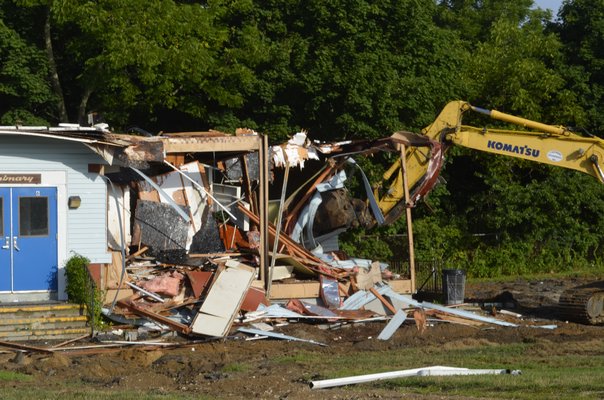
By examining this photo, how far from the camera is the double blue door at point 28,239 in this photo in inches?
856

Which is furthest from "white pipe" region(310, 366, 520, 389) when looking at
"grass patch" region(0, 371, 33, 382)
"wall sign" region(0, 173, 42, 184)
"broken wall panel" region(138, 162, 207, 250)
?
"broken wall panel" region(138, 162, 207, 250)

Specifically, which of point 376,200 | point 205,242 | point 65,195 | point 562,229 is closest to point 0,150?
point 65,195

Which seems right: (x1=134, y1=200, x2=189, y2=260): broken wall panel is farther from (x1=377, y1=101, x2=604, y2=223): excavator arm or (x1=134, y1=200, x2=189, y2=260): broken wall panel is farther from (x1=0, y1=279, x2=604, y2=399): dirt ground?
(x1=377, y1=101, x2=604, y2=223): excavator arm

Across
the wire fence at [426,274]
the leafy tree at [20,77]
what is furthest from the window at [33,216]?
the leafy tree at [20,77]

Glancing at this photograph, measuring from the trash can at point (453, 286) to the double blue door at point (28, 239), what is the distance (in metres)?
9.40

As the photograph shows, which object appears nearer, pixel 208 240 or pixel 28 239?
pixel 28 239

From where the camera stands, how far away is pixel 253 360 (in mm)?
18125

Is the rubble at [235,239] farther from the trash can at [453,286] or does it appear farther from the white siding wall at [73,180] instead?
the trash can at [453,286]

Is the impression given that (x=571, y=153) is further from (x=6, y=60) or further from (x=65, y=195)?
(x=6, y=60)

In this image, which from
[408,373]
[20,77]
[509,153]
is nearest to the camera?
[408,373]

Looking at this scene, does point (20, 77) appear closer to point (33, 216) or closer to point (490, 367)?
point (33, 216)

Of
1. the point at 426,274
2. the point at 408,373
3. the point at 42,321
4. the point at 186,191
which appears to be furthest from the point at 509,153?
the point at 42,321

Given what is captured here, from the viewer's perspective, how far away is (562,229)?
3694cm

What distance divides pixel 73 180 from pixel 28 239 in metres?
1.50
